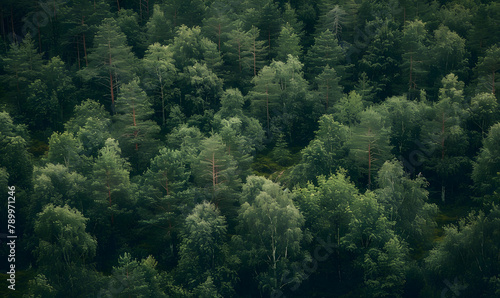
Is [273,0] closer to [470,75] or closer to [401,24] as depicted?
[401,24]

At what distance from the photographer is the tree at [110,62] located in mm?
99062

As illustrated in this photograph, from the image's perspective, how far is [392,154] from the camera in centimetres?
8619

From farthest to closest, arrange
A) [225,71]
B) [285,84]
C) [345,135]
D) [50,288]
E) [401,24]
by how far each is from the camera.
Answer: [401,24] → [225,71] → [285,84] → [345,135] → [50,288]

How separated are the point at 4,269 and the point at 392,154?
164ft

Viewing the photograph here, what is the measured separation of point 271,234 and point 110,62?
1644 inches

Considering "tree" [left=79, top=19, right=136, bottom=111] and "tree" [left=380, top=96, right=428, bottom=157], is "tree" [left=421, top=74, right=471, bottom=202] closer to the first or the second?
"tree" [left=380, top=96, right=428, bottom=157]

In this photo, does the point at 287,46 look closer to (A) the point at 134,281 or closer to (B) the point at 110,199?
(B) the point at 110,199

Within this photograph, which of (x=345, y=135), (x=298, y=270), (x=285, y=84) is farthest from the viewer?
(x=285, y=84)

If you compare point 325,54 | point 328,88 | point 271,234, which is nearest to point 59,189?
point 271,234

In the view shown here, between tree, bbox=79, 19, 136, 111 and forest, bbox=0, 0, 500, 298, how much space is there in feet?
0.99

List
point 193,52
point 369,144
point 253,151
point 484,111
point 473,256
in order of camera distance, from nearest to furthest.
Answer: point 473,256 < point 369,144 < point 484,111 < point 253,151 < point 193,52

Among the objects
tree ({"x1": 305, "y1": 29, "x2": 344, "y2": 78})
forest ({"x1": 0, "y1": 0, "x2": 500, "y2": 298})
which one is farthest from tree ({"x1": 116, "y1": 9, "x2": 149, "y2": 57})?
tree ({"x1": 305, "y1": 29, "x2": 344, "y2": 78})

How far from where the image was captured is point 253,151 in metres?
93.4

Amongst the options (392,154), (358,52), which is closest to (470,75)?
(358,52)
